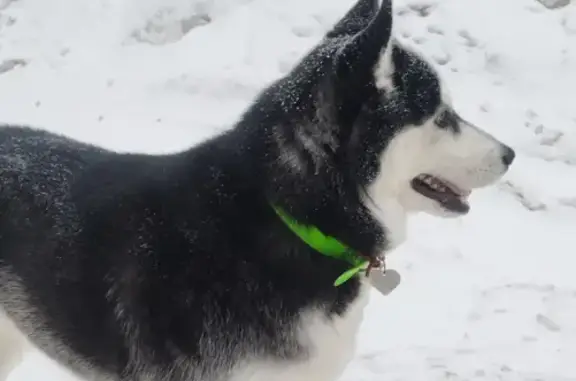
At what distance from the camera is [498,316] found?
13.5 feet

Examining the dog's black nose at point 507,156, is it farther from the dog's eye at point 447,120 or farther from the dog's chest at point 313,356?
the dog's chest at point 313,356

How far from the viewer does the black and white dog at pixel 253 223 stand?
2.41 metres

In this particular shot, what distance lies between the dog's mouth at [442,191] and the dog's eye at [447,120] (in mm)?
176

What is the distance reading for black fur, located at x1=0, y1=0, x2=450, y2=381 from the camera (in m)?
2.39

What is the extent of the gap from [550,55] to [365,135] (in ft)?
15.3

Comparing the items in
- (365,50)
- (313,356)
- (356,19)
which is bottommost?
(313,356)

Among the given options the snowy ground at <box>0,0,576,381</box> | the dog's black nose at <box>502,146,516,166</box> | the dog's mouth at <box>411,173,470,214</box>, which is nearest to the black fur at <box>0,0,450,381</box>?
the dog's mouth at <box>411,173,470,214</box>

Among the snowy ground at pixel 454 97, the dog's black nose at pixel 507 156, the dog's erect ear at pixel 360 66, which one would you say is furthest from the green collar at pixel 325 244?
the snowy ground at pixel 454 97

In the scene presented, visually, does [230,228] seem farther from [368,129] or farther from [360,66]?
[360,66]

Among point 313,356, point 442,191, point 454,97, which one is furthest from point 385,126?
point 454,97

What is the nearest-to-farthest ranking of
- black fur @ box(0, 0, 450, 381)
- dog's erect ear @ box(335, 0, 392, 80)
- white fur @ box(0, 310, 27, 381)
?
1. dog's erect ear @ box(335, 0, 392, 80)
2. black fur @ box(0, 0, 450, 381)
3. white fur @ box(0, 310, 27, 381)

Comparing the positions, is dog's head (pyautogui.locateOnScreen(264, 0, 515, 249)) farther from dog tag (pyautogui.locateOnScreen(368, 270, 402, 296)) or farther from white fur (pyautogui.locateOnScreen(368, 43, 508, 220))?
dog tag (pyautogui.locateOnScreen(368, 270, 402, 296))

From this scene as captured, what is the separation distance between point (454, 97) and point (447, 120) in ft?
12.1

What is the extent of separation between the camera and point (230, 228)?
243cm
